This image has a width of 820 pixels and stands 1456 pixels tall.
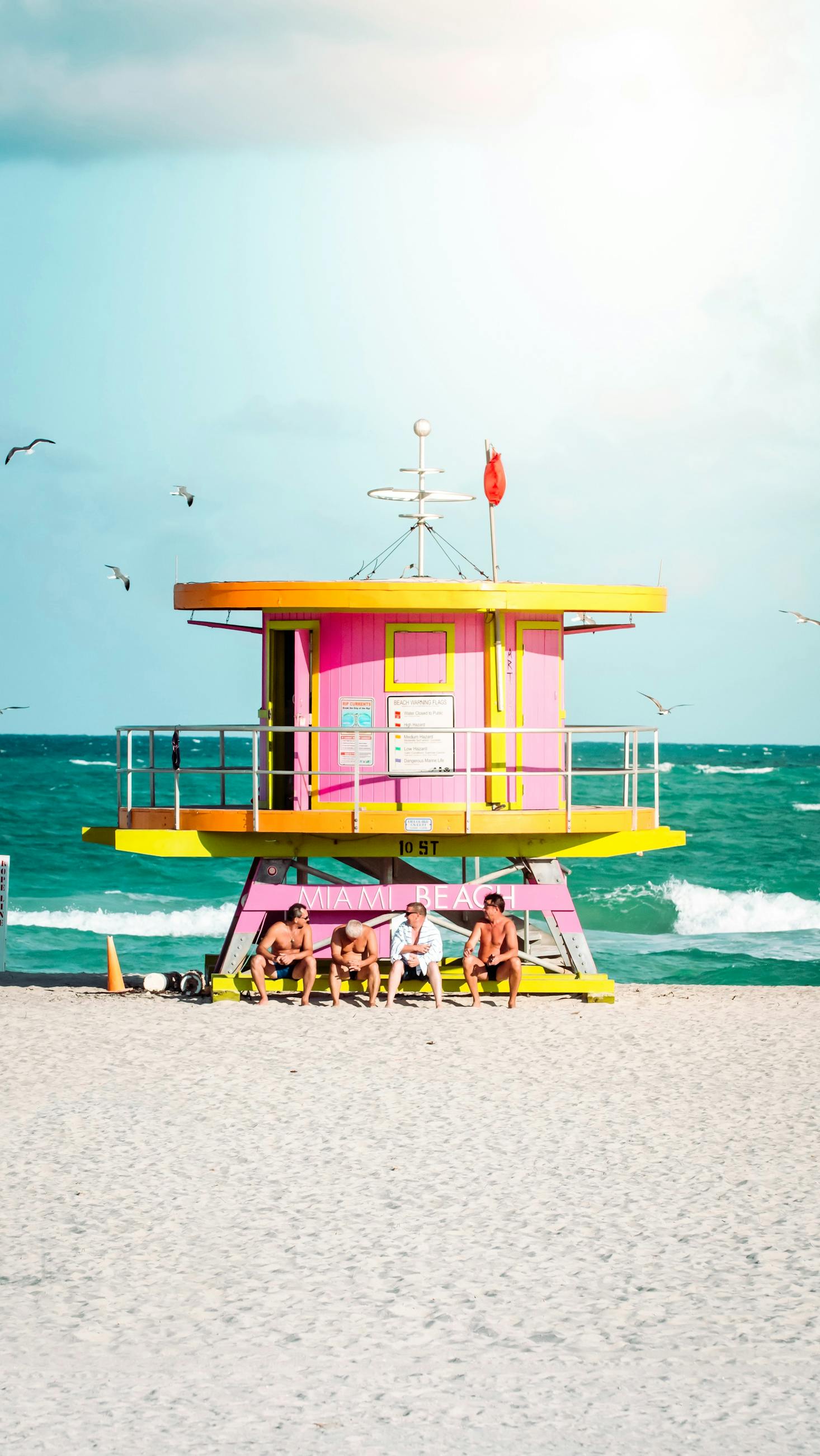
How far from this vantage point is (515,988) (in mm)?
16750

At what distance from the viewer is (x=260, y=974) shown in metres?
16.7

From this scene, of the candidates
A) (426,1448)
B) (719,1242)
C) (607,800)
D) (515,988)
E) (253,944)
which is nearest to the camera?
(426,1448)

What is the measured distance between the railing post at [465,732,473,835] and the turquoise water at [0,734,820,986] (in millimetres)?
10558

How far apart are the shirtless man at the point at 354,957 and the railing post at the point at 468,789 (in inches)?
63.2

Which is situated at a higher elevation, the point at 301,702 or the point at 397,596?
the point at 397,596

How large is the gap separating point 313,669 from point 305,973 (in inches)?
130

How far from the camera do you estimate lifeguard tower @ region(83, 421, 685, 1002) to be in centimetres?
1652

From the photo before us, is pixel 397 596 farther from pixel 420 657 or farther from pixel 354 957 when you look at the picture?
pixel 354 957

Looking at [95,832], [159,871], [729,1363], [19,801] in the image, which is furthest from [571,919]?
[19,801]

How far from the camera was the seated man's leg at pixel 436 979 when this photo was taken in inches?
661

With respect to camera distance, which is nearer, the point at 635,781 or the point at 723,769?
the point at 635,781

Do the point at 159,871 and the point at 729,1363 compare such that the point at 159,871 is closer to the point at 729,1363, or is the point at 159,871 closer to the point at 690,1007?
the point at 690,1007

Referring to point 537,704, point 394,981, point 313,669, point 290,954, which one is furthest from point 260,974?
point 537,704

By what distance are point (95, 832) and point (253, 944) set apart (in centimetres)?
228
